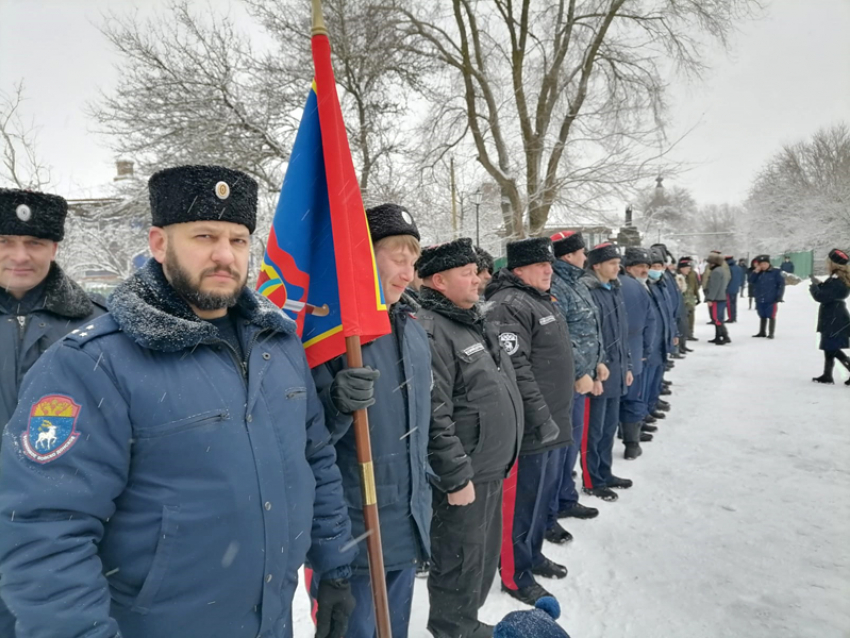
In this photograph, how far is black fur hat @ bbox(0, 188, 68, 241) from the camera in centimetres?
225

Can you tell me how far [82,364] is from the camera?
1309 millimetres

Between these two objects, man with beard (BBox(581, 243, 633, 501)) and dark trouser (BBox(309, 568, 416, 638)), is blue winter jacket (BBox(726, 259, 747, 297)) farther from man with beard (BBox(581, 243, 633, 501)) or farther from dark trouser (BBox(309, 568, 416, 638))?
dark trouser (BBox(309, 568, 416, 638))

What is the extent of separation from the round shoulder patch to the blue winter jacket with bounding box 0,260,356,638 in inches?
11.8

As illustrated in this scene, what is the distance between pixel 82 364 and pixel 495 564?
7.78 ft

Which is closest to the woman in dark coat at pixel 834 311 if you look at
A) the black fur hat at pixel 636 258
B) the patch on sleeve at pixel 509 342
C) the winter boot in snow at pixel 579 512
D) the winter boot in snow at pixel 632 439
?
the black fur hat at pixel 636 258

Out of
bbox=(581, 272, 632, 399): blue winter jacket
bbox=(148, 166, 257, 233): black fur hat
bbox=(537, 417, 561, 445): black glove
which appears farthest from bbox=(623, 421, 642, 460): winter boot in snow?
bbox=(148, 166, 257, 233): black fur hat

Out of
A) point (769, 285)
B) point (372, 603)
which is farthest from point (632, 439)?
point (769, 285)

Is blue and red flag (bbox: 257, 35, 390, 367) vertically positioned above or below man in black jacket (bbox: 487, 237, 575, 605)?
above

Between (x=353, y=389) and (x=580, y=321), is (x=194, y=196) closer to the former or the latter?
(x=353, y=389)

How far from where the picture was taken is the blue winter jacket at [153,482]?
118 centimetres

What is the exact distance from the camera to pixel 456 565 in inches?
104

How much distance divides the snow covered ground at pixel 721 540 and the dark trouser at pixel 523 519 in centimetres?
18

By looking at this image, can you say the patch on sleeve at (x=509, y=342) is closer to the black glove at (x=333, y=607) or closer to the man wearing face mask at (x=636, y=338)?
the black glove at (x=333, y=607)

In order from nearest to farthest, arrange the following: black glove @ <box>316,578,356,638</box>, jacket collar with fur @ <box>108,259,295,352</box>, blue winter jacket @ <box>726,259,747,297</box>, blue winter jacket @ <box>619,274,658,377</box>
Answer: jacket collar with fur @ <box>108,259,295,352</box> → black glove @ <box>316,578,356,638</box> → blue winter jacket @ <box>619,274,658,377</box> → blue winter jacket @ <box>726,259,747,297</box>
